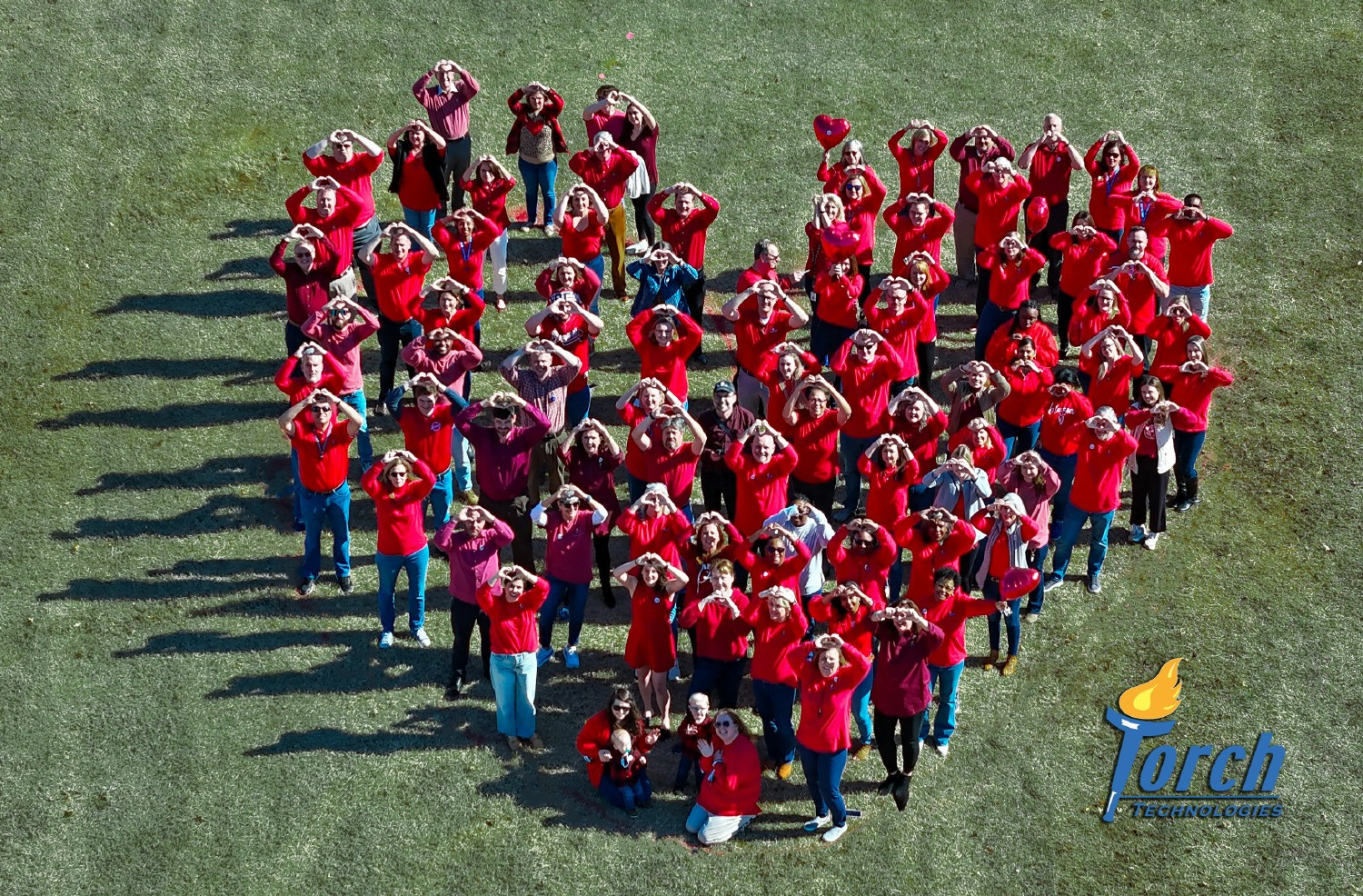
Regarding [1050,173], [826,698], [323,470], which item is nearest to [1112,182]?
[1050,173]

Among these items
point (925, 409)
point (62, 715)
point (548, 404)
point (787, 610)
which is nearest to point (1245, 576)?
point (925, 409)

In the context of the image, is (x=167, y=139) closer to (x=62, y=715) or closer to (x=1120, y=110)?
(x=62, y=715)

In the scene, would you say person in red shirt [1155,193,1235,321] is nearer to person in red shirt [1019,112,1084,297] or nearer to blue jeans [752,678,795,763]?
person in red shirt [1019,112,1084,297]

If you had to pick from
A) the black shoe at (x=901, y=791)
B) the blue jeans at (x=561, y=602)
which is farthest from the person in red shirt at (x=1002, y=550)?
the blue jeans at (x=561, y=602)

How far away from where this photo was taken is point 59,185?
20875mm

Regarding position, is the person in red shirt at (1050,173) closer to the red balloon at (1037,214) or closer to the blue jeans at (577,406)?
the red balloon at (1037,214)

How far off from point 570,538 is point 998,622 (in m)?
3.93

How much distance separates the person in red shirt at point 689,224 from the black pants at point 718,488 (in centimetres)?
236

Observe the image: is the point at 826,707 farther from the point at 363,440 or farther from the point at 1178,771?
the point at 363,440

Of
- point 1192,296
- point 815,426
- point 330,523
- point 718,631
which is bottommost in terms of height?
point 718,631

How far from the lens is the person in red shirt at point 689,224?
18.2 metres

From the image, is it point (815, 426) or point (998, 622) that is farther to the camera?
point (815, 426)

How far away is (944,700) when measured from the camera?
1496 cm

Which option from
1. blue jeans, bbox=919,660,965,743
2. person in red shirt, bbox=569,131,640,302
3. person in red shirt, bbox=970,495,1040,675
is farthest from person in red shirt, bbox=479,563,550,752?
person in red shirt, bbox=569,131,640,302
